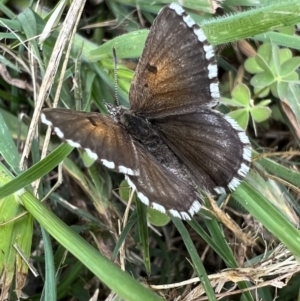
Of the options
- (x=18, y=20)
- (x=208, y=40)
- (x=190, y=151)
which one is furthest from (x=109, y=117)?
(x=18, y=20)

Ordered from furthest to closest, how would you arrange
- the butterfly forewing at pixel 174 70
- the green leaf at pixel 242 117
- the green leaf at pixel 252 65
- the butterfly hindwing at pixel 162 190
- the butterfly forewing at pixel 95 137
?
the green leaf at pixel 252 65 → the green leaf at pixel 242 117 → the butterfly forewing at pixel 174 70 → the butterfly hindwing at pixel 162 190 → the butterfly forewing at pixel 95 137

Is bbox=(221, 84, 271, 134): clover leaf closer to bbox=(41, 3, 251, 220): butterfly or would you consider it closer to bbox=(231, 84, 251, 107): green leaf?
bbox=(231, 84, 251, 107): green leaf

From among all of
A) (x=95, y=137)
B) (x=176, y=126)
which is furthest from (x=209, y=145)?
(x=95, y=137)

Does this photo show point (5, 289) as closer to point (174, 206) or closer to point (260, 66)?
point (174, 206)

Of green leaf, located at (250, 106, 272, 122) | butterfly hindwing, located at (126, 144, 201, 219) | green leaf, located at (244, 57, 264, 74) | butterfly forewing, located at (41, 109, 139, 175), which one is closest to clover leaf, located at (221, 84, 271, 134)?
green leaf, located at (250, 106, 272, 122)

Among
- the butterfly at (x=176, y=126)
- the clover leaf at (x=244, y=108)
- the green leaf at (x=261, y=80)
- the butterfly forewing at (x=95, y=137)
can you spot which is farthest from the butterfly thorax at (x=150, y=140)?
the green leaf at (x=261, y=80)

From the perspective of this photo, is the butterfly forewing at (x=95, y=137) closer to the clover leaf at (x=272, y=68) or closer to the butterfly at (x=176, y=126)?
the butterfly at (x=176, y=126)

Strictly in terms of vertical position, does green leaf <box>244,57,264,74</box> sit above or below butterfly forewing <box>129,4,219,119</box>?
A: below

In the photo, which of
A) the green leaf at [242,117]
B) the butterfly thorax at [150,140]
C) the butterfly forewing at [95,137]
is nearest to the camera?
the butterfly forewing at [95,137]
